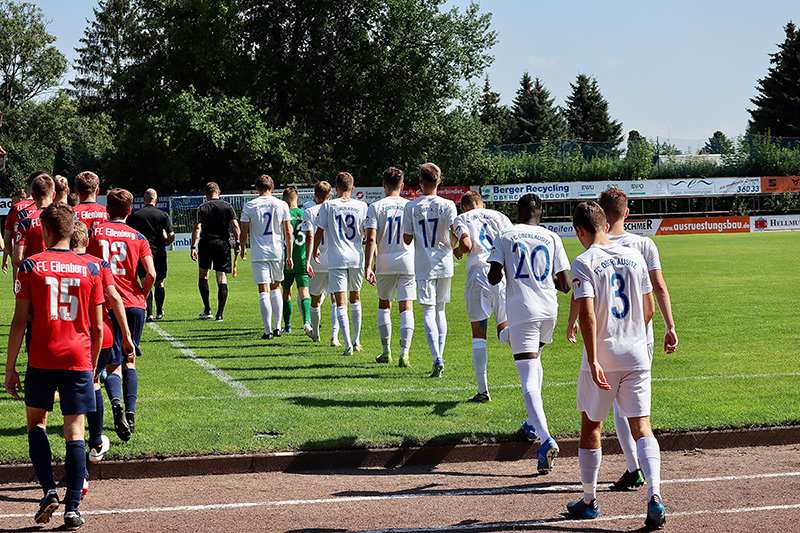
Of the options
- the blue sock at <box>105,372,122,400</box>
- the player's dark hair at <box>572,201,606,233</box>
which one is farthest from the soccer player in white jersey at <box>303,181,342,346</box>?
the player's dark hair at <box>572,201,606,233</box>

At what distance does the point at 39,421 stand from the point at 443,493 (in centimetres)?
259

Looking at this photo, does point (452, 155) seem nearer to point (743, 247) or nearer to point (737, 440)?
point (743, 247)

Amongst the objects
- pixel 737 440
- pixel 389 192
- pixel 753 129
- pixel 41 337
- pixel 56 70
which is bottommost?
pixel 737 440

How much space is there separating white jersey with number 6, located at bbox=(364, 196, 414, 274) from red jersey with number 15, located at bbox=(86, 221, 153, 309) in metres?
3.42

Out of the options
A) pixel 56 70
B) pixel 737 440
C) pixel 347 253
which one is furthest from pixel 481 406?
pixel 56 70

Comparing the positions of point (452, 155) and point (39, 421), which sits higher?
point (452, 155)

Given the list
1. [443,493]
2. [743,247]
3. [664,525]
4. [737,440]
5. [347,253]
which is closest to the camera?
[664,525]

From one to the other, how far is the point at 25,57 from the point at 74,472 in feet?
235

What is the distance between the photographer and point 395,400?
28.2 feet

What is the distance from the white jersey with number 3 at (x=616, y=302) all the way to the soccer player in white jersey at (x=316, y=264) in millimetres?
6618

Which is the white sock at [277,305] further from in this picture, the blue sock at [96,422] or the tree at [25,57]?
the tree at [25,57]

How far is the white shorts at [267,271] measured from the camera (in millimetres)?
13117

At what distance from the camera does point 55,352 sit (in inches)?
212

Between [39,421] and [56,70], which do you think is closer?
[39,421]
